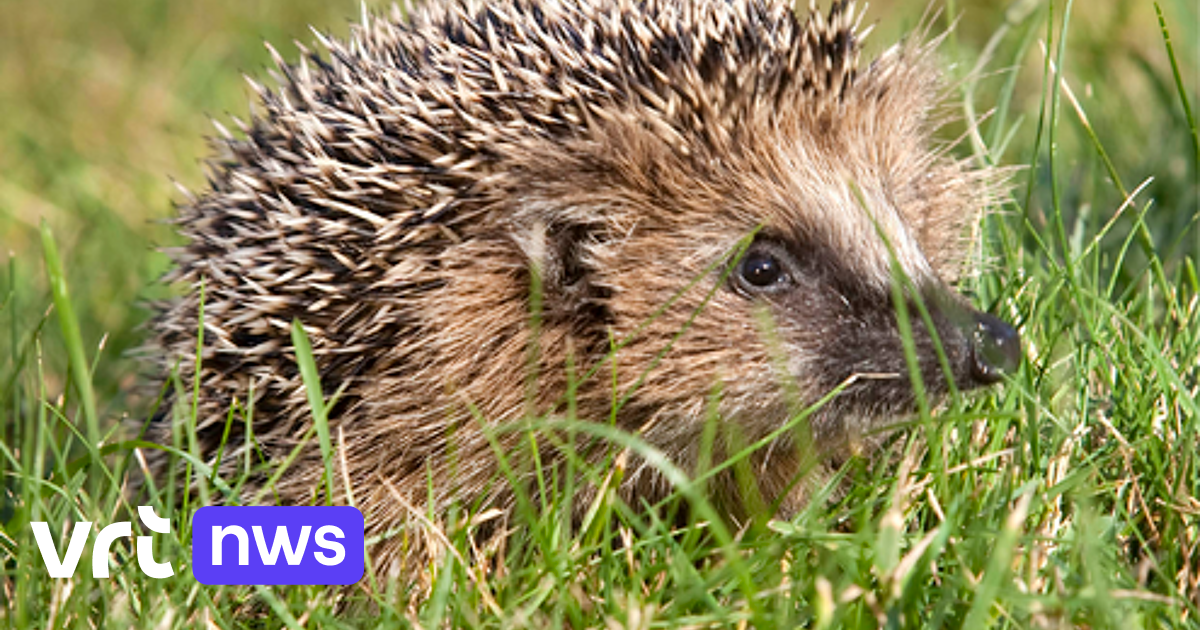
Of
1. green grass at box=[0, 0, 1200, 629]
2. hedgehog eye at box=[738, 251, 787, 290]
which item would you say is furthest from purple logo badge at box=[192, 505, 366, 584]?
hedgehog eye at box=[738, 251, 787, 290]

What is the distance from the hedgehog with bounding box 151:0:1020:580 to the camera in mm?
2842

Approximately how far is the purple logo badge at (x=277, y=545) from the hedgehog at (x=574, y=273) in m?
0.17

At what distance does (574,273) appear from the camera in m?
2.96

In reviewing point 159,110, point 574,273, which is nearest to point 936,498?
point 574,273

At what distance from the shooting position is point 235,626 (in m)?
2.59

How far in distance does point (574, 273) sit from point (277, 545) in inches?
33.2

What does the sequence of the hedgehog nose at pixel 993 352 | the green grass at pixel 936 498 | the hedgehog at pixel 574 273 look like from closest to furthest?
1. the green grass at pixel 936 498
2. the hedgehog nose at pixel 993 352
3. the hedgehog at pixel 574 273

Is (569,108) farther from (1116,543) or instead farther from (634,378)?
(1116,543)

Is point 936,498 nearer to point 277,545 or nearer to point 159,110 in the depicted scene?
point 277,545

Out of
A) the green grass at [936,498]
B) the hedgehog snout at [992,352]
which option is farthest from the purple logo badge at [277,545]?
the hedgehog snout at [992,352]

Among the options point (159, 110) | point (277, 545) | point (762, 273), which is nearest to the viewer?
point (277, 545)

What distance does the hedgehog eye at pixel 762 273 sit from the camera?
290cm

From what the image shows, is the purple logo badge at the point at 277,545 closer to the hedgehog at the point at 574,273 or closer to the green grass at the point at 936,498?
the green grass at the point at 936,498

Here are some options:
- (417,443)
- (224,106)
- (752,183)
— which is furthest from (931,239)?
(224,106)
